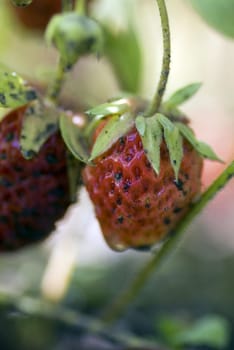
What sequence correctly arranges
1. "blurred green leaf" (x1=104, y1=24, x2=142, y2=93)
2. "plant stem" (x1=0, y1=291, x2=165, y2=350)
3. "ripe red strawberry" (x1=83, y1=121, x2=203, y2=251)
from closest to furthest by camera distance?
1. "ripe red strawberry" (x1=83, y1=121, x2=203, y2=251)
2. "plant stem" (x1=0, y1=291, x2=165, y2=350)
3. "blurred green leaf" (x1=104, y1=24, x2=142, y2=93)

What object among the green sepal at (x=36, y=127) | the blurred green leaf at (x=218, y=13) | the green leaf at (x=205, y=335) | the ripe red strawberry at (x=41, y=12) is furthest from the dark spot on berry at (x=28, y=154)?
the ripe red strawberry at (x=41, y=12)

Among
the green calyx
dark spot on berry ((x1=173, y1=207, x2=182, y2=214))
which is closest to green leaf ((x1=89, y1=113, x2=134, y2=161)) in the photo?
the green calyx

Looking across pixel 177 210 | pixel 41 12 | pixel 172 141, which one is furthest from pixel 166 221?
pixel 41 12

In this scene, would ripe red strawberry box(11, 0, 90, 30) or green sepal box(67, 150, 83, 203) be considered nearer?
green sepal box(67, 150, 83, 203)

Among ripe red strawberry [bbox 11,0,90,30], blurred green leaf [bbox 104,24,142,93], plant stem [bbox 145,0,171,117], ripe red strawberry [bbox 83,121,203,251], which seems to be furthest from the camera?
ripe red strawberry [bbox 11,0,90,30]

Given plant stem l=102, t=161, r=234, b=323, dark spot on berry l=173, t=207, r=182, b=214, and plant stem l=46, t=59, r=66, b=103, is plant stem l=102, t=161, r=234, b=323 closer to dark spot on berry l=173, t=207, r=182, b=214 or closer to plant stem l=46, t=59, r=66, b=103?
dark spot on berry l=173, t=207, r=182, b=214


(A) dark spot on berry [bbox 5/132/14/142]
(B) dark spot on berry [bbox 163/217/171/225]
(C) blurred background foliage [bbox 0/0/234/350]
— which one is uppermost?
(A) dark spot on berry [bbox 5/132/14/142]

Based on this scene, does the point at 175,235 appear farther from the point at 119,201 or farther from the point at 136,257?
the point at 136,257

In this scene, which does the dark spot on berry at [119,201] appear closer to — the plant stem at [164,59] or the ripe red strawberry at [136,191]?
the ripe red strawberry at [136,191]
